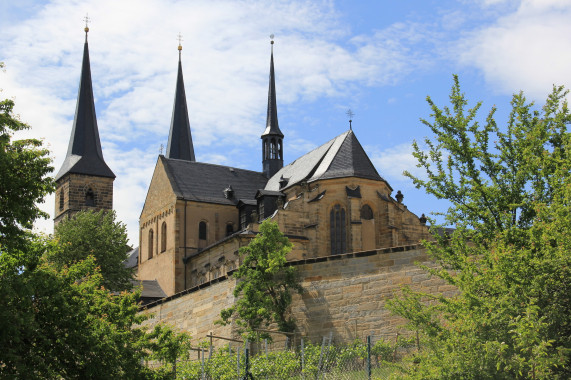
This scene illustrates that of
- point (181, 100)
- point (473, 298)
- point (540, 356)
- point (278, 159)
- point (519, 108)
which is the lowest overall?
point (540, 356)

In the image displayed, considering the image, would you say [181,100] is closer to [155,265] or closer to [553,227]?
[155,265]

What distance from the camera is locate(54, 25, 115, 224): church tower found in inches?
3157

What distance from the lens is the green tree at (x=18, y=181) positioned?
18578 millimetres

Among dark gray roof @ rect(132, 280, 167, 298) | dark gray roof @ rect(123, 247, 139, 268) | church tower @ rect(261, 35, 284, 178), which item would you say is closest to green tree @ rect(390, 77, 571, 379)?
dark gray roof @ rect(132, 280, 167, 298)

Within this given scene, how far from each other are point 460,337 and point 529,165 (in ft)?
13.9

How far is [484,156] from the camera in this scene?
2075cm

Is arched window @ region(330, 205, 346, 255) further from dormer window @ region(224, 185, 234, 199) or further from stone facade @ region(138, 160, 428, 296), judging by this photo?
dormer window @ region(224, 185, 234, 199)

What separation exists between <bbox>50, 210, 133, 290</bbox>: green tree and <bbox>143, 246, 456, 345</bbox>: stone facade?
21966 mm

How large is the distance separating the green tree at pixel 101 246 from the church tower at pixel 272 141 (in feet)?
59.6

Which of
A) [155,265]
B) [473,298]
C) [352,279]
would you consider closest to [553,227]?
[473,298]

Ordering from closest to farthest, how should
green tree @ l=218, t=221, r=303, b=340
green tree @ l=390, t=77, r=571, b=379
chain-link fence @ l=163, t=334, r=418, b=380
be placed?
green tree @ l=390, t=77, r=571, b=379
chain-link fence @ l=163, t=334, r=418, b=380
green tree @ l=218, t=221, r=303, b=340

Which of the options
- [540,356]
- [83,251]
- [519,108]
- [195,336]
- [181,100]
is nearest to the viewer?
[540,356]

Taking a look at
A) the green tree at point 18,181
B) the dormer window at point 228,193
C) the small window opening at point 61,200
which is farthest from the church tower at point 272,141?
the green tree at point 18,181

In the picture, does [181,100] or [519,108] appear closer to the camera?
[519,108]
